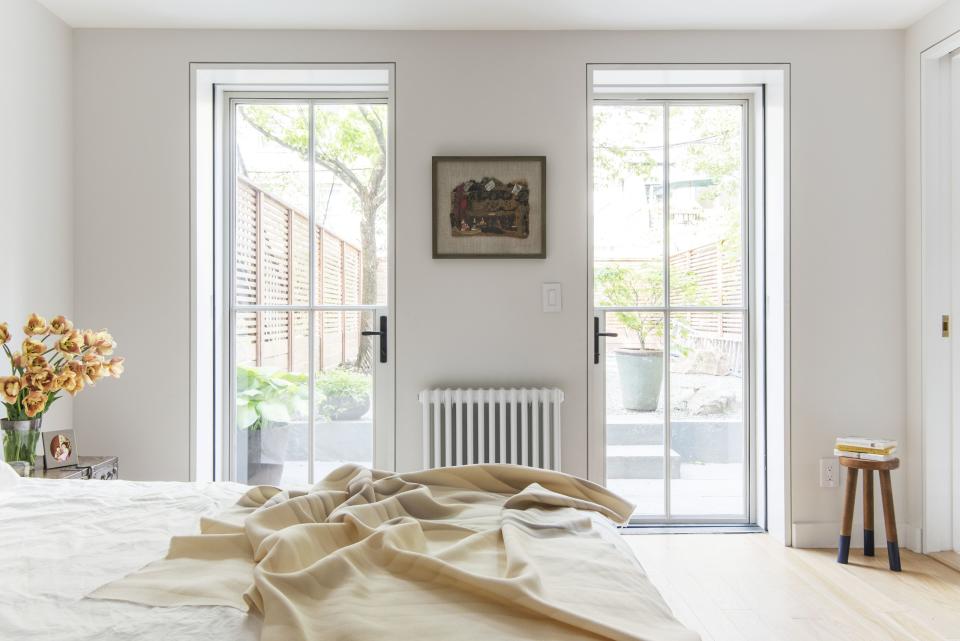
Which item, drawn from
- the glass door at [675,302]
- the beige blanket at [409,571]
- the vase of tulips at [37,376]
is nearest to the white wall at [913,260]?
the glass door at [675,302]

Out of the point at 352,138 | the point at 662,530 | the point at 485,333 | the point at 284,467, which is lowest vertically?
the point at 662,530

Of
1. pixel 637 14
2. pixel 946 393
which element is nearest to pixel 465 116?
pixel 637 14

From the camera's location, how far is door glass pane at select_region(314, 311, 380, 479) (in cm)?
301

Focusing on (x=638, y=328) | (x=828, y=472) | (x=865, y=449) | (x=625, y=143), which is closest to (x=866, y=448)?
(x=865, y=449)

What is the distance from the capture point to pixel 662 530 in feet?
9.72

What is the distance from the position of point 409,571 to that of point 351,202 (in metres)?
2.31

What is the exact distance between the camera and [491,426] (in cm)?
267

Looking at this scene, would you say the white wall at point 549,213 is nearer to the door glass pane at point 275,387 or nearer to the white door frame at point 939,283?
the white door frame at point 939,283

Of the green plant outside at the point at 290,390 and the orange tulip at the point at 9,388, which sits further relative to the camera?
the green plant outside at the point at 290,390

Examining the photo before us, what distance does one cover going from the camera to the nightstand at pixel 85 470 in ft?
7.17

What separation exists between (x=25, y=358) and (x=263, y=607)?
1736 mm

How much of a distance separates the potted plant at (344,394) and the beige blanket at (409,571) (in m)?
1.57

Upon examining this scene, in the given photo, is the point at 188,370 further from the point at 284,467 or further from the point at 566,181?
the point at 566,181

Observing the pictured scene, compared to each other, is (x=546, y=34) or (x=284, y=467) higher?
(x=546, y=34)
